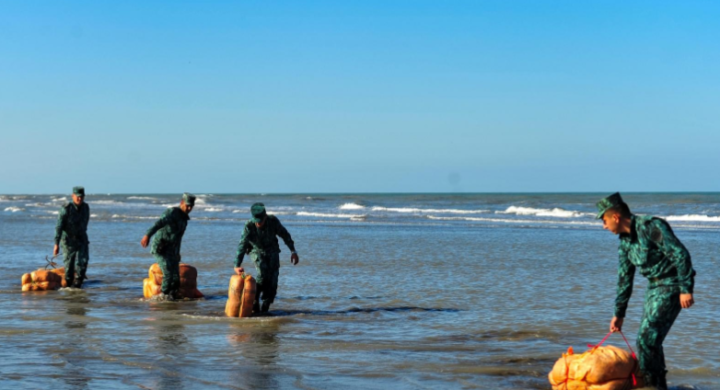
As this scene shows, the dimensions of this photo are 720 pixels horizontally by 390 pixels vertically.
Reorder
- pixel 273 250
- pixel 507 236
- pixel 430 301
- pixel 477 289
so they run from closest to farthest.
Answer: pixel 273 250 → pixel 430 301 → pixel 477 289 → pixel 507 236

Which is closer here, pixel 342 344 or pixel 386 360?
pixel 386 360

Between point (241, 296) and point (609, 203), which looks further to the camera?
point (241, 296)

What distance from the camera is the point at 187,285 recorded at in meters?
12.5

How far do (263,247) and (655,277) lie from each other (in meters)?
5.63

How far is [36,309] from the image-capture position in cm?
1120

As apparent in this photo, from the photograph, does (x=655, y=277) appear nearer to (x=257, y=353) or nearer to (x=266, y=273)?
(x=257, y=353)

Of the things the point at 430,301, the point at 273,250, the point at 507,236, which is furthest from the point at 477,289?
the point at 507,236

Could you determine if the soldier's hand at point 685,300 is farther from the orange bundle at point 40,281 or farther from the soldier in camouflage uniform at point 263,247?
the orange bundle at point 40,281

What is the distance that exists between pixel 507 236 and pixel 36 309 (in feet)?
58.4

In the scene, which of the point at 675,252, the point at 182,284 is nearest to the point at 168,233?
the point at 182,284

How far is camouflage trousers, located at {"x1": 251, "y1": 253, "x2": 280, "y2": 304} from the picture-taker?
34.7 ft

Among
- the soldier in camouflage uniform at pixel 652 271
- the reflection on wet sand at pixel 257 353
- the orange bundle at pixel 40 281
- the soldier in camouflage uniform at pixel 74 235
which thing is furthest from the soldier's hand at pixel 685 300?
the orange bundle at pixel 40 281

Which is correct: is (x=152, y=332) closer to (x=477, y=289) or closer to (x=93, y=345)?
(x=93, y=345)

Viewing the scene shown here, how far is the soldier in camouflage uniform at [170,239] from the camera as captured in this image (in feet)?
39.0
